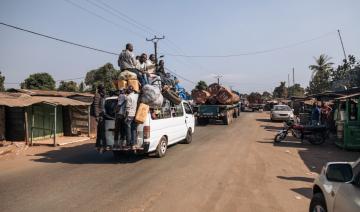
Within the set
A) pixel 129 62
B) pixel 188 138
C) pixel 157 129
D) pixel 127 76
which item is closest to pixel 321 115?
pixel 188 138

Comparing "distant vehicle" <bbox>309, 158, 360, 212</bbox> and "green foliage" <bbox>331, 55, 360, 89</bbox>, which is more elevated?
"green foliage" <bbox>331, 55, 360, 89</bbox>

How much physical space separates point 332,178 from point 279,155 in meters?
8.60

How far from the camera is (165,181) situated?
8133 millimetres

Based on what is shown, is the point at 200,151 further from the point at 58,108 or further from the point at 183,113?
the point at 58,108

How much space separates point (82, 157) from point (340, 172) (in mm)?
9863

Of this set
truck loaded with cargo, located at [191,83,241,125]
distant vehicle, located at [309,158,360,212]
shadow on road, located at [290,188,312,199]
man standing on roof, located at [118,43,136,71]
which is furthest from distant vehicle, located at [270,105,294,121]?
distant vehicle, located at [309,158,360,212]

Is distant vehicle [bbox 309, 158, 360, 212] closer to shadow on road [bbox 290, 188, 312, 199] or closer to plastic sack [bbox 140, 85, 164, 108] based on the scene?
shadow on road [bbox 290, 188, 312, 199]

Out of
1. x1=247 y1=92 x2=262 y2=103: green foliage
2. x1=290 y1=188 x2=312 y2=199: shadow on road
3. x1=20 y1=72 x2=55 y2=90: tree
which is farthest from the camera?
x1=247 y1=92 x2=262 y2=103: green foliage

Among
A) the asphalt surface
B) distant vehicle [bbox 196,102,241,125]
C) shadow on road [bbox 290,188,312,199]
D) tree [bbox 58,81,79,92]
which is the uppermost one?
tree [bbox 58,81,79,92]

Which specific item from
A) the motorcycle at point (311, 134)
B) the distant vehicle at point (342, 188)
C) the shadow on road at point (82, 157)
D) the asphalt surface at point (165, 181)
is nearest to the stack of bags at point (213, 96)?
the motorcycle at point (311, 134)

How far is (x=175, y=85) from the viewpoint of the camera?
15.2 m

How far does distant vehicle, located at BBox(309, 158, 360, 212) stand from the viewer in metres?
3.39

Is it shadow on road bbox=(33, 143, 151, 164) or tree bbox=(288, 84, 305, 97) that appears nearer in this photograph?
shadow on road bbox=(33, 143, 151, 164)

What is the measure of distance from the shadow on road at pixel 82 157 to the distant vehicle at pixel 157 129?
44cm
